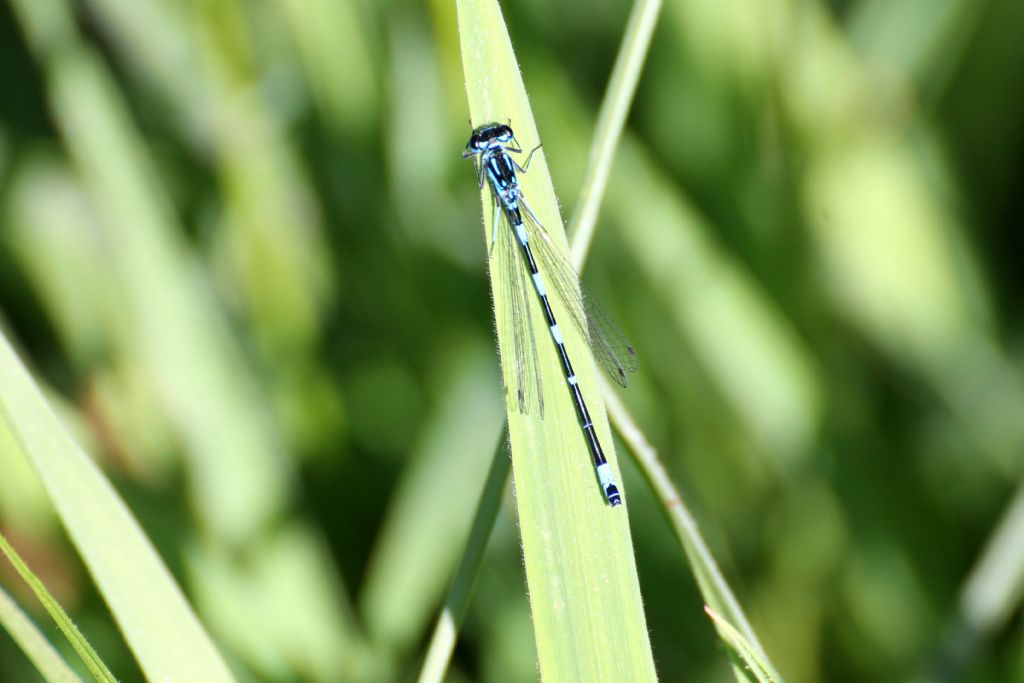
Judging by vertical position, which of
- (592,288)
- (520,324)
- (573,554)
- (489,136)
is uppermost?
(592,288)

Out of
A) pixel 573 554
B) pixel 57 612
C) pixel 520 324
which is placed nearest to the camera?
pixel 57 612

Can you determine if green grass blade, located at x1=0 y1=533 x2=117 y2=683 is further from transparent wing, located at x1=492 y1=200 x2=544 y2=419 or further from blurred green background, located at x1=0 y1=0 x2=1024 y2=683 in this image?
blurred green background, located at x1=0 y1=0 x2=1024 y2=683

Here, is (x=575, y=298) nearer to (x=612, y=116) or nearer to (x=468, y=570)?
(x=612, y=116)

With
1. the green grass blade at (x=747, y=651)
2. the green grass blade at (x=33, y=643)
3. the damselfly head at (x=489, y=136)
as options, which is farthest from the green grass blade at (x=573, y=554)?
the green grass blade at (x=33, y=643)

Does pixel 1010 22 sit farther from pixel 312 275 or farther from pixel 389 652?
pixel 389 652

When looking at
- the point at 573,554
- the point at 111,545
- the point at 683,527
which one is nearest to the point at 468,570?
the point at 573,554

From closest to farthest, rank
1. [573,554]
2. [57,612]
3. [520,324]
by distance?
[57,612] → [573,554] → [520,324]

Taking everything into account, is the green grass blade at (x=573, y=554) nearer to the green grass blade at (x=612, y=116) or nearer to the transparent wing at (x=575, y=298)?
the green grass blade at (x=612, y=116)

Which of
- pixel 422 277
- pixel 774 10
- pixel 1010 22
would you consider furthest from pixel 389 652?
pixel 1010 22
